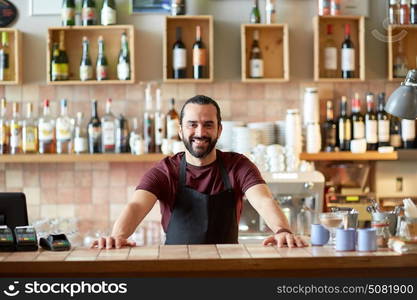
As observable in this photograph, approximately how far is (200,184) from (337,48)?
2.45 metres

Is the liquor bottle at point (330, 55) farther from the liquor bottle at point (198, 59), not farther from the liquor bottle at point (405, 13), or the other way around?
the liquor bottle at point (198, 59)

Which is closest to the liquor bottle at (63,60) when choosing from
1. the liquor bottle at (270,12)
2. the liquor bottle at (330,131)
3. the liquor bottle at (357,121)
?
the liquor bottle at (270,12)

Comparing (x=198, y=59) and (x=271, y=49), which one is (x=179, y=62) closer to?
(x=198, y=59)

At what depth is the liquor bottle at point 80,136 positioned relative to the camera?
17.7 feet

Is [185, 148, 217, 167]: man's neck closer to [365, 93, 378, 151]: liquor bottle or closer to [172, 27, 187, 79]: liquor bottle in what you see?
[172, 27, 187, 79]: liquor bottle

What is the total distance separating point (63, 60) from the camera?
5.46 metres

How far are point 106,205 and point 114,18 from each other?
50.7 inches

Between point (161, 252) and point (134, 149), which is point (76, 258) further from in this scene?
point (134, 149)

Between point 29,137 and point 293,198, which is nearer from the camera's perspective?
point 293,198

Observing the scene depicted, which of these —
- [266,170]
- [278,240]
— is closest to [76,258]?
[278,240]

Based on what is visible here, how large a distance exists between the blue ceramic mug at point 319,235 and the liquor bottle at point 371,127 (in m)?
2.68

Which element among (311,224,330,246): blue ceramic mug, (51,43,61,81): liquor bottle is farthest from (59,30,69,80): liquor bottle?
(311,224,330,246): blue ceramic mug

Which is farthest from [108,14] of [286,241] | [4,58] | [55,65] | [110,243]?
[286,241]

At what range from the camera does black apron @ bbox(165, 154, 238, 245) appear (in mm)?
3449
